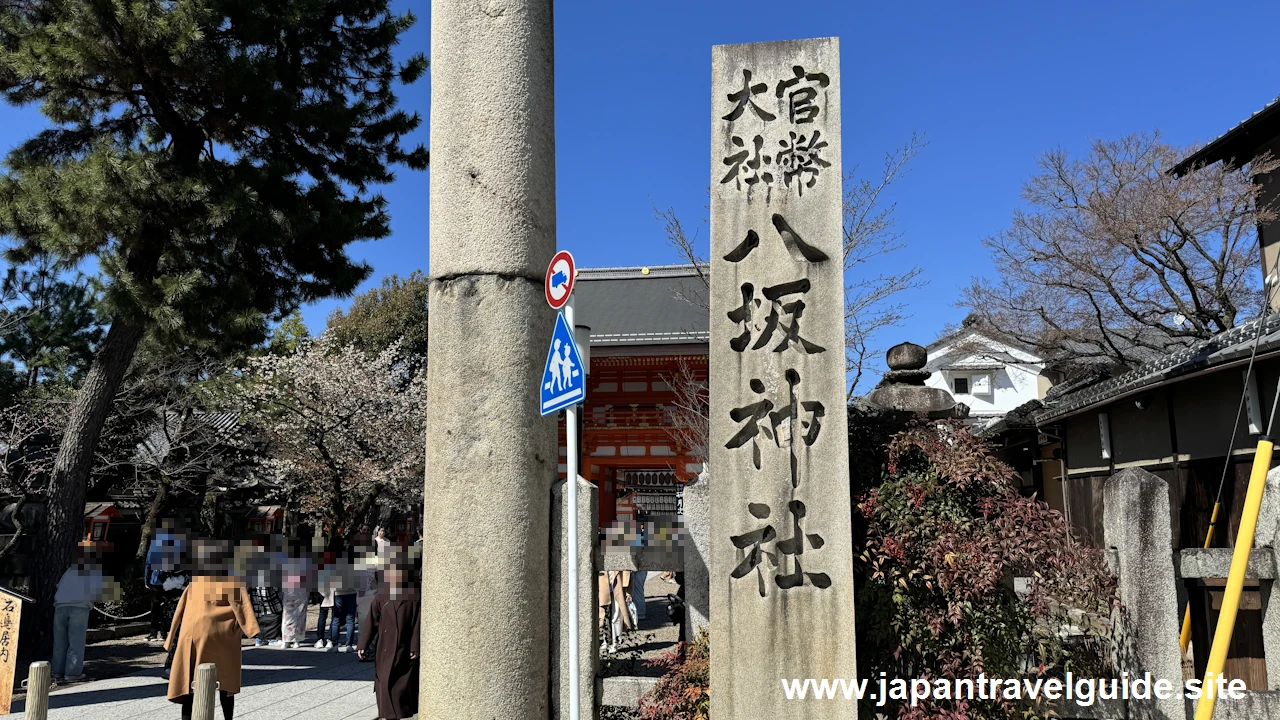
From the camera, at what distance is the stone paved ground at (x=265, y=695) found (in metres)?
8.01

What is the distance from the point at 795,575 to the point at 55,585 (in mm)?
10061

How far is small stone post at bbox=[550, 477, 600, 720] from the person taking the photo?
14.0 feet

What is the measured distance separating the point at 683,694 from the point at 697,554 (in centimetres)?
74

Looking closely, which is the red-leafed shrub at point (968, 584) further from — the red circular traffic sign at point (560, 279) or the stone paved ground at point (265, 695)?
the stone paved ground at point (265, 695)

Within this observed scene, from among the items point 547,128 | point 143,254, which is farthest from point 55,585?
point 547,128

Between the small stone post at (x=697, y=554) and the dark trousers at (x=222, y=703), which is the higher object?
the small stone post at (x=697, y=554)

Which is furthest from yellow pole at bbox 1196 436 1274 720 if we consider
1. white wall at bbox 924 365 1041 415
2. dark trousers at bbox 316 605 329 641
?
white wall at bbox 924 365 1041 415

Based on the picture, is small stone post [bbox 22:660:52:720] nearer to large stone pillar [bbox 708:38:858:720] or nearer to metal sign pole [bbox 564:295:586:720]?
metal sign pole [bbox 564:295:586:720]

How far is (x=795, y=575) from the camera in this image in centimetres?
404

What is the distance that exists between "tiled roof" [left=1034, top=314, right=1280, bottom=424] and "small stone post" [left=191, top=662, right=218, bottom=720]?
6738 mm

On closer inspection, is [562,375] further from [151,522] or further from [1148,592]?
[151,522]

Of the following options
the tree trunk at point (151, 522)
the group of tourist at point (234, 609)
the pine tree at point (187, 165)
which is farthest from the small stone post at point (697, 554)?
the tree trunk at point (151, 522)

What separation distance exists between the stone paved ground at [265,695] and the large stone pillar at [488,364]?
453 centimetres

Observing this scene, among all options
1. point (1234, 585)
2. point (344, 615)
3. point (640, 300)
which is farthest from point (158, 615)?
point (1234, 585)
